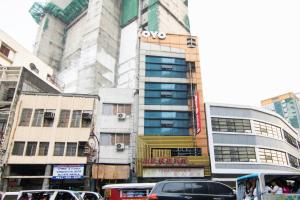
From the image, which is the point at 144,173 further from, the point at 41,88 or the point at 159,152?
the point at 41,88

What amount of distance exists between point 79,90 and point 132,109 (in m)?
28.7

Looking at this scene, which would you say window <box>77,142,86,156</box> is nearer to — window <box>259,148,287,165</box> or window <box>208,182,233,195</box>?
window <box>208,182,233,195</box>

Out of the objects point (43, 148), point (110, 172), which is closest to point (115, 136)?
point (110, 172)

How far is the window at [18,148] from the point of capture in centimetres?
2891

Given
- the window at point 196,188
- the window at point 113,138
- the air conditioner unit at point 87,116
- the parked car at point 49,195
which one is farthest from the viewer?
the window at point 113,138

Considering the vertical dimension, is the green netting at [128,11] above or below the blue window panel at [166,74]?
above

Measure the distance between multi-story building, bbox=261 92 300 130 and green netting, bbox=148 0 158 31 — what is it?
84.5 m

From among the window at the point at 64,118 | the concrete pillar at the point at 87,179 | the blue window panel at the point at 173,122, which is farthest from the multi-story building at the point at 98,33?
the concrete pillar at the point at 87,179

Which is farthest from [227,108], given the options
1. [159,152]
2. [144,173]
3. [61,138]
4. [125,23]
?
[125,23]

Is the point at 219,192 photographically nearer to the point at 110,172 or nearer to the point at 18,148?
the point at 110,172

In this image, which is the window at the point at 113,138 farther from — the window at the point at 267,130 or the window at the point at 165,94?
the window at the point at 267,130

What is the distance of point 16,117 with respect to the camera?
1189 inches

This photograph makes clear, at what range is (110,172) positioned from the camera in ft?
99.0

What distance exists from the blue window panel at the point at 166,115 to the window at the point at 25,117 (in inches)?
507
